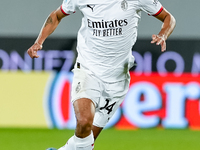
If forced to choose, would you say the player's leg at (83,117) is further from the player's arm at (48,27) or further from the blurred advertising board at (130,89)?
the blurred advertising board at (130,89)

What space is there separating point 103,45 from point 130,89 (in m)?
3.56

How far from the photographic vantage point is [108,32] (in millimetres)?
4574

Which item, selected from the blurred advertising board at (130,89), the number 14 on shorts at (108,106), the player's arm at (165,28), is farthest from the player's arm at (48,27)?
the blurred advertising board at (130,89)

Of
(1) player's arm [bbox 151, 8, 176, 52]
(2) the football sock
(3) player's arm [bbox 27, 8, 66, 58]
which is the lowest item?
(2) the football sock

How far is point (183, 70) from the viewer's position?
26.7 feet

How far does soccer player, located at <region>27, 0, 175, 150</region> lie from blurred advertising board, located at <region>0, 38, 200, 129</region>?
3297 mm

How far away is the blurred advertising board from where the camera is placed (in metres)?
8.06

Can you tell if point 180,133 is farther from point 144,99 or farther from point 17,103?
point 17,103

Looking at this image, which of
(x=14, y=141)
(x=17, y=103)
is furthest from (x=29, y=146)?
(x=17, y=103)

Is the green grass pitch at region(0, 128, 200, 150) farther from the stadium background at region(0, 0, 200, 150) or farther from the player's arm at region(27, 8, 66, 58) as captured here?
the player's arm at region(27, 8, 66, 58)

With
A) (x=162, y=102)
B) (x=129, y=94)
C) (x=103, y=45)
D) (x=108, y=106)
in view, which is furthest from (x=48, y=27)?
(x=162, y=102)

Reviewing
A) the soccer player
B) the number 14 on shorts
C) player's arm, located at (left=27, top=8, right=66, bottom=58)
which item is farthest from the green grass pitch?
player's arm, located at (left=27, top=8, right=66, bottom=58)

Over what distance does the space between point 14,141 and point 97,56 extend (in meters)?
3.02

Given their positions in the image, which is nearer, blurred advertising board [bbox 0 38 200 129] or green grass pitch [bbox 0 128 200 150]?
green grass pitch [bbox 0 128 200 150]
